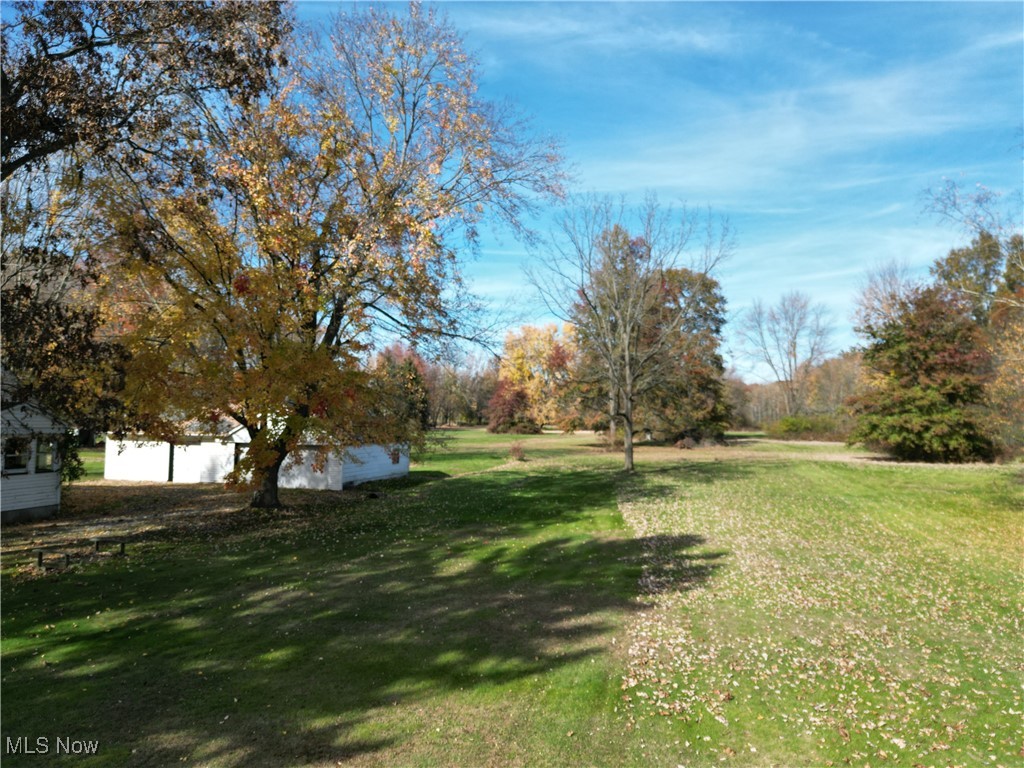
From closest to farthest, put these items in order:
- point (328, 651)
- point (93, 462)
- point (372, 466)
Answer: point (328, 651) < point (372, 466) < point (93, 462)

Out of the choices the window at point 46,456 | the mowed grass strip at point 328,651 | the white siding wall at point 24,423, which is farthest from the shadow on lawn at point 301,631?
the window at point 46,456

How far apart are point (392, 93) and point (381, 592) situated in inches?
499

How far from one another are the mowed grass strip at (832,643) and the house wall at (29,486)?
15089mm

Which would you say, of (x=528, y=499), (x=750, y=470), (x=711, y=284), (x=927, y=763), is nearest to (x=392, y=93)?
(x=528, y=499)

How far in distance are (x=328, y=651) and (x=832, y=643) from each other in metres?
5.68

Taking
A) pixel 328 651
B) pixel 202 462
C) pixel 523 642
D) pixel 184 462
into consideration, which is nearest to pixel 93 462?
pixel 184 462

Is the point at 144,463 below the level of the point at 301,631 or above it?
above

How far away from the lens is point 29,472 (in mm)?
15078

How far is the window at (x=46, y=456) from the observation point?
51.2 ft

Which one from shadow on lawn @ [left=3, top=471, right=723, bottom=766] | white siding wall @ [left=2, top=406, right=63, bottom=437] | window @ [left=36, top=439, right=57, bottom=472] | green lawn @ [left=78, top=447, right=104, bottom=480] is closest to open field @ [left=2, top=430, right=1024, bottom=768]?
shadow on lawn @ [left=3, top=471, right=723, bottom=766]

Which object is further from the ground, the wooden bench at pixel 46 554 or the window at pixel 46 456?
the window at pixel 46 456

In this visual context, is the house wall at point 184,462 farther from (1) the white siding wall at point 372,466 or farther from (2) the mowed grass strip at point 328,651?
(2) the mowed grass strip at point 328,651

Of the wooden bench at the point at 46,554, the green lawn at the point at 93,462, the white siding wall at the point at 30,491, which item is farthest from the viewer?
the green lawn at the point at 93,462

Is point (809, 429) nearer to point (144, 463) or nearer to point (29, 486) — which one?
point (144, 463)
